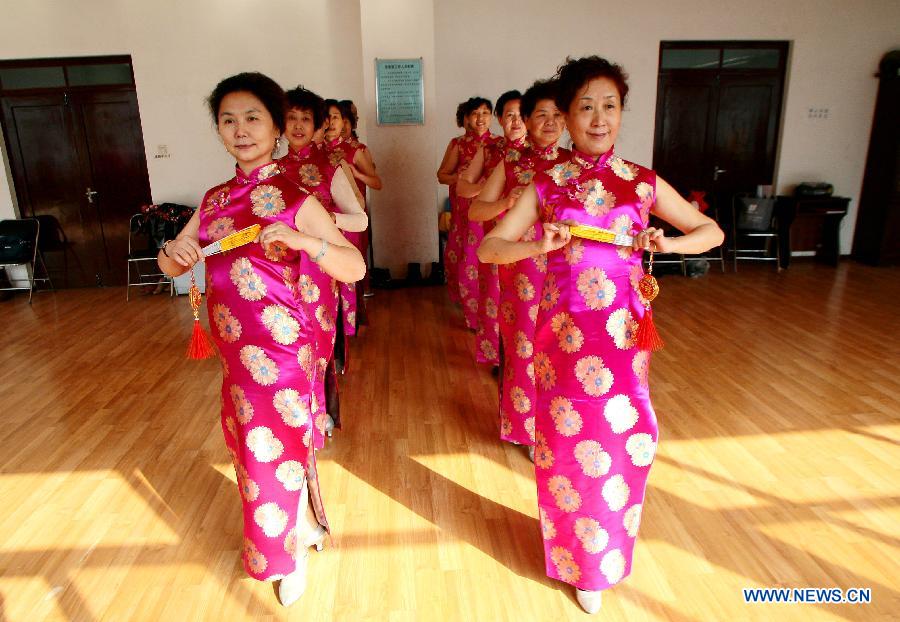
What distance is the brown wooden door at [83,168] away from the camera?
638 cm

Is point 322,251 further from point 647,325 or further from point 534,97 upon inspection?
point 534,97

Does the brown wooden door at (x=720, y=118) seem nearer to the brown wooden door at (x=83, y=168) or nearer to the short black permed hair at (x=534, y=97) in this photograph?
the short black permed hair at (x=534, y=97)

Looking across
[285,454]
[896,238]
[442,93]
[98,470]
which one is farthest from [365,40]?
[896,238]

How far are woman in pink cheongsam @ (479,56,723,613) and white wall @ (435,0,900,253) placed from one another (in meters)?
4.78

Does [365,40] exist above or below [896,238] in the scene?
above

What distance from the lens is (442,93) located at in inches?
260

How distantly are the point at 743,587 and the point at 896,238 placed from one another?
6.41 metres

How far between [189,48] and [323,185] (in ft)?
14.7

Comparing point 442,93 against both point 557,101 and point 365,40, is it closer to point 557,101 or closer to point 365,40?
point 365,40

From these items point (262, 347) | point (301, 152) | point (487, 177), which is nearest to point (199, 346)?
point (262, 347)

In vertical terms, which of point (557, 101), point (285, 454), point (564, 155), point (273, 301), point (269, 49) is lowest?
point (285, 454)

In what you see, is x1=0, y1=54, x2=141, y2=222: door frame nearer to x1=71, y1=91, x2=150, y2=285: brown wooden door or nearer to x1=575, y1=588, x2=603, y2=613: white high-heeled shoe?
x1=71, y1=91, x2=150, y2=285: brown wooden door

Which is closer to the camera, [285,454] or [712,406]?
[285,454]

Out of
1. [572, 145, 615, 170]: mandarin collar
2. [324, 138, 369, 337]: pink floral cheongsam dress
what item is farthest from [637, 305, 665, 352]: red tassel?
[324, 138, 369, 337]: pink floral cheongsam dress
